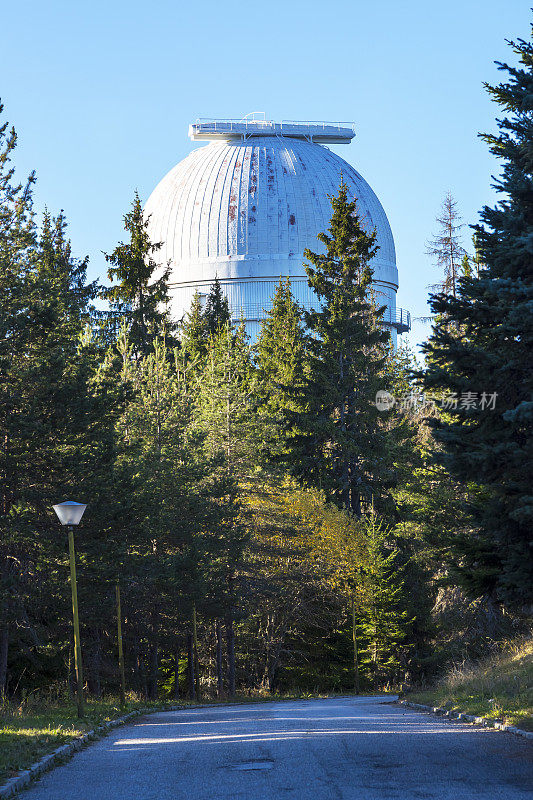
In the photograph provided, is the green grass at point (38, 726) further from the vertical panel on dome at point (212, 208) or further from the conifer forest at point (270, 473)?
the vertical panel on dome at point (212, 208)

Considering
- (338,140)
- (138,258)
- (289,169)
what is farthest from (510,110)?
(338,140)

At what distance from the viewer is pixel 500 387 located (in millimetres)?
12914

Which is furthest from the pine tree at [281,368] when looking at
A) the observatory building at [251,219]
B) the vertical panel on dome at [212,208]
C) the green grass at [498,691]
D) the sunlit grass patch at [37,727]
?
the sunlit grass patch at [37,727]

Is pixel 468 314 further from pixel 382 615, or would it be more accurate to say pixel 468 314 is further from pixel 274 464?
pixel 382 615

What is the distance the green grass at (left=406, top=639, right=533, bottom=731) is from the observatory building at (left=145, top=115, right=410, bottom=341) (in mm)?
37605

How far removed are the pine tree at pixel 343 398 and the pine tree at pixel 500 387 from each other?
2952cm

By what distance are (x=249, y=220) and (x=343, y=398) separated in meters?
21.4

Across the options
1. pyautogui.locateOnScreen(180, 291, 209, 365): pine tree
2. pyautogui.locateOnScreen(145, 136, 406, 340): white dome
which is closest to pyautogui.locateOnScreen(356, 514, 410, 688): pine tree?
pyautogui.locateOnScreen(180, 291, 209, 365): pine tree

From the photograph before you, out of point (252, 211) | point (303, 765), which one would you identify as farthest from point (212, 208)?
point (303, 765)

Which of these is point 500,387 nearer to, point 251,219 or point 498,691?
point 498,691

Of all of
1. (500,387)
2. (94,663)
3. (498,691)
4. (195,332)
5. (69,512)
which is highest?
(195,332)

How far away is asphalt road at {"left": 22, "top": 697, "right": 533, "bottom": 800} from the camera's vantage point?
8.93 meters

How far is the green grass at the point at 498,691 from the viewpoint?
14.6 metres

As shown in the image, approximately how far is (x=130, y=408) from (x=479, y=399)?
2302 cm
